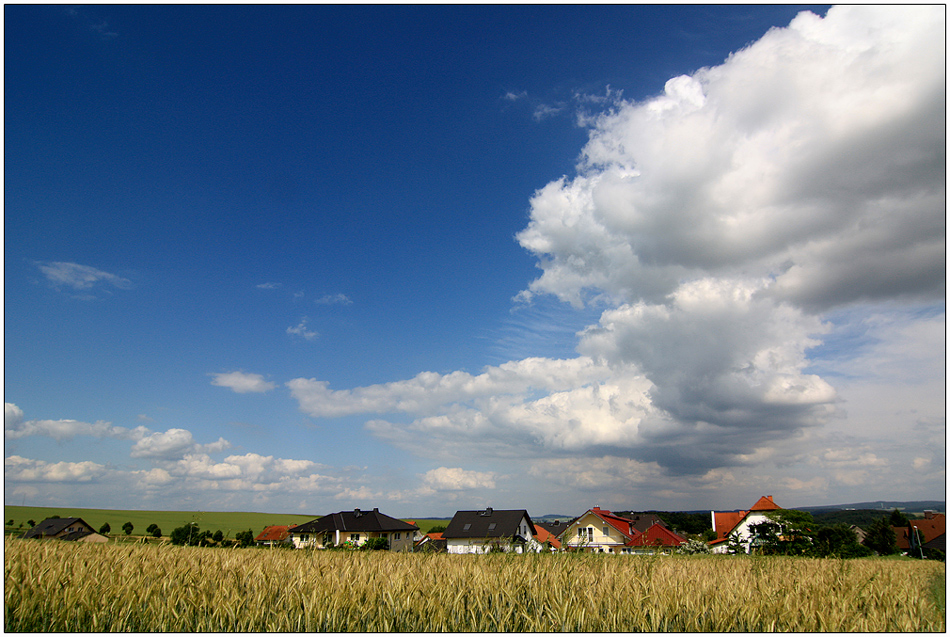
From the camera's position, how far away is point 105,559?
5738 millimetres

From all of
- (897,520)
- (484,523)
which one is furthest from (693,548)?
(897,520)

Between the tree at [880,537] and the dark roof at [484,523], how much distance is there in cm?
4419

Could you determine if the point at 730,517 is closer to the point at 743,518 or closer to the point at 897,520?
the point at 743,518

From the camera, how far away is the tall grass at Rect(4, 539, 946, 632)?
4.00 m

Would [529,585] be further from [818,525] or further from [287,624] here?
[818,525]

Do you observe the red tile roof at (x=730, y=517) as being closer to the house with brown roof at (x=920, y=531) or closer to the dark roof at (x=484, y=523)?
the house with brown roof at (x=920, y=531)

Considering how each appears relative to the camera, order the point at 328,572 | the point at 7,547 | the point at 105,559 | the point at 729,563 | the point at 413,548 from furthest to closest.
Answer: the point at 413,548
the point at 729,563
the point at 7,547
the point at 105,559
the point at 328,572

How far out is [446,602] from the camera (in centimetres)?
412

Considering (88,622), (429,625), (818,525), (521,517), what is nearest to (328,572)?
(429,625)

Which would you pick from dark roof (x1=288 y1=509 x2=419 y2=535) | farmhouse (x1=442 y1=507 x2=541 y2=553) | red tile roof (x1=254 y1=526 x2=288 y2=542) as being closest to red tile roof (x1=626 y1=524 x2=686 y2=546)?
red tile roof (x1=254 y1=526 x2=288 y2=542)

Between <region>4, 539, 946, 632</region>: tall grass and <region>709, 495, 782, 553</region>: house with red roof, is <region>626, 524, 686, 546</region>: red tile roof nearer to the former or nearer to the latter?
<region>4, 539, 946, 632</region>: tall grass

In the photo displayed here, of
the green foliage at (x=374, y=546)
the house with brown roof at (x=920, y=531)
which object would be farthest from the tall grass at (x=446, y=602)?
the house with brown roof at (x=920, y=531)

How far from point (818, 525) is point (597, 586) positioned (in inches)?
774

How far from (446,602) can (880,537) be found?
286 ft
